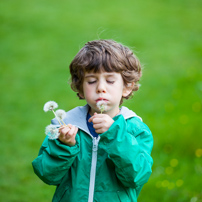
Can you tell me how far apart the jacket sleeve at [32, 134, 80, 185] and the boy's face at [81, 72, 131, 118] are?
0.84 ft

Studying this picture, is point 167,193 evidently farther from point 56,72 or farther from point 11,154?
point 56,72

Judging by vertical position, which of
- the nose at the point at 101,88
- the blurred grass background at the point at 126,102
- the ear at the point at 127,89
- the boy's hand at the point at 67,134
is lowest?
the boy's hand at the point at 67,134

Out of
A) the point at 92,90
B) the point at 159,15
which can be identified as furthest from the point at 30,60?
the point at 92,90

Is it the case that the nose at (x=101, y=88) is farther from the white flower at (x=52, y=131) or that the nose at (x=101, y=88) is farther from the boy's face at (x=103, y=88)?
the white flower at (x=52, y=131)

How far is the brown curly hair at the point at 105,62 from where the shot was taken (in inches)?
87.8

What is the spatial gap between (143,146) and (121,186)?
28 cm

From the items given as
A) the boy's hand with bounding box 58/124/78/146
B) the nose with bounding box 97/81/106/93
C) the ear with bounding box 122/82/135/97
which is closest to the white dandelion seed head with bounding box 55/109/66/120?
the boy's hand with bounding box 58/124/78/146

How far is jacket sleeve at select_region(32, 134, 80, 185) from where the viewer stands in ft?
6.66

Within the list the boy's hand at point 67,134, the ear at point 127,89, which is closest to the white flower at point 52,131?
the boy's hand at point 67,134

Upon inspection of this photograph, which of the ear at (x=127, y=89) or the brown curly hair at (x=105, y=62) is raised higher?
the brown curly hair at (x=105, y=62)

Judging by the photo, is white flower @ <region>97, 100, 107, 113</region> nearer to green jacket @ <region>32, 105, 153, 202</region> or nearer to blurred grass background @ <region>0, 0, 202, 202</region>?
green jacket @ <region>32, 105, 153, 202</region>

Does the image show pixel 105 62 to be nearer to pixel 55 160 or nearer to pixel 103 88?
pixel 103 88

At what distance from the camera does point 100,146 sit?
201cm

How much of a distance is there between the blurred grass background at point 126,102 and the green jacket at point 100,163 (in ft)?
3.68
